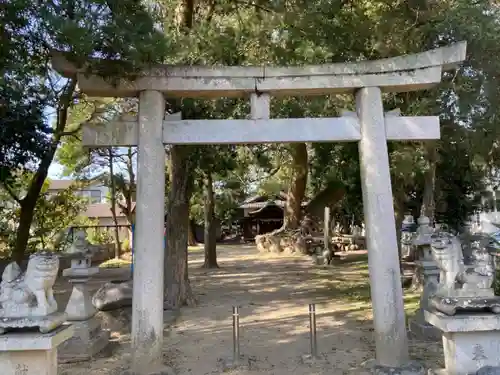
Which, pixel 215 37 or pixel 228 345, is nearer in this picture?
pixel 228 345

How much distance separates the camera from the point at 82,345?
6.70 meters

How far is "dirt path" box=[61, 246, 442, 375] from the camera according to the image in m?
6.22

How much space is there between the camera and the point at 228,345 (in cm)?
717

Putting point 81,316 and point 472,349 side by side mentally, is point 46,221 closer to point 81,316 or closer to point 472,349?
point 81,316

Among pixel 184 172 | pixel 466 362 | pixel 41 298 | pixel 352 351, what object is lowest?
pixel 352 351

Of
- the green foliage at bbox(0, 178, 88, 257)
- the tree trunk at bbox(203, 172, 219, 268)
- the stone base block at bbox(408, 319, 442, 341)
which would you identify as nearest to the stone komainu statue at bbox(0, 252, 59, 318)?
the stone base block at bbox(408, 319, 442, 341)

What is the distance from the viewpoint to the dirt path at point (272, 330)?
20.4ft

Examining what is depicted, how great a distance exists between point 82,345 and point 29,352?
2.32 metres

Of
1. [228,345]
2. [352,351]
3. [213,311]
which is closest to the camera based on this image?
[352,351]

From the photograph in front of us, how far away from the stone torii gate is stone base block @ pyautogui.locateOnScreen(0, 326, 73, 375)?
3.55 feet

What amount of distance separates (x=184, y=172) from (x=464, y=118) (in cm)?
641

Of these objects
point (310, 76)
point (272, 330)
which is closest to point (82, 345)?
point (272, 330)

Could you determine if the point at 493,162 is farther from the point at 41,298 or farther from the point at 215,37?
the point at 41,298

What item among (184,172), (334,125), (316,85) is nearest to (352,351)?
(334,125)
